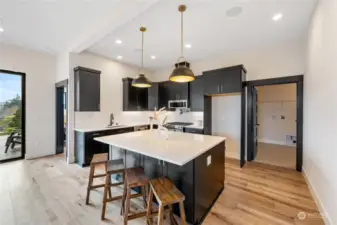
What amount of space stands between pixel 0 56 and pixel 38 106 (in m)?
1.43

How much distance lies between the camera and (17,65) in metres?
4.12

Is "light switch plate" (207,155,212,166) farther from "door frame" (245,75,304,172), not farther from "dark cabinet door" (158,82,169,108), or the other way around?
"dark cabinet door" (158,82,169,108)

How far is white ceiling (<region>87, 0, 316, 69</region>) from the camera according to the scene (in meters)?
2.43

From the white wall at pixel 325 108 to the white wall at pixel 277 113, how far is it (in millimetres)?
4339

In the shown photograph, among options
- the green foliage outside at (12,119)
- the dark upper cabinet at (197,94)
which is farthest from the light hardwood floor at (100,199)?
the dark upper cabinet at (197,94)

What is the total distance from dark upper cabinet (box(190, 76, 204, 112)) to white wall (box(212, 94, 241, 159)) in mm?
546

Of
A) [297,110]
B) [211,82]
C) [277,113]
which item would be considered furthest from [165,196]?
[277,113]

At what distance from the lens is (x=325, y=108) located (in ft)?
6.69

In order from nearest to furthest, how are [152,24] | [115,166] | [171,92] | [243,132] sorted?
[115,166]
[152,24]
[243,132]
[171,92]

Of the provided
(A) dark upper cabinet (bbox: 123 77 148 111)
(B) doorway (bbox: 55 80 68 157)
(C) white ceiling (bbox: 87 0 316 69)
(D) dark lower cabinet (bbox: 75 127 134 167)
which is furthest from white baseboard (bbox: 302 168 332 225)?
(B) doorway (bbox: 55 80 68 157)

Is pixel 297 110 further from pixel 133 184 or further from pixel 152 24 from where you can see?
pixel 133 184

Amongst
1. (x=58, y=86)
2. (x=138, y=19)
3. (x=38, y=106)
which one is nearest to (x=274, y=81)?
(x=138, y=19)

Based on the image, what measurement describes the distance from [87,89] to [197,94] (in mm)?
3104

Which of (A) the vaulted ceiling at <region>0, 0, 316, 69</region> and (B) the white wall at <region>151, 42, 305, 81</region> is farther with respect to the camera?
(B) the white wall at <region>151, 42, 305, 81</region>
